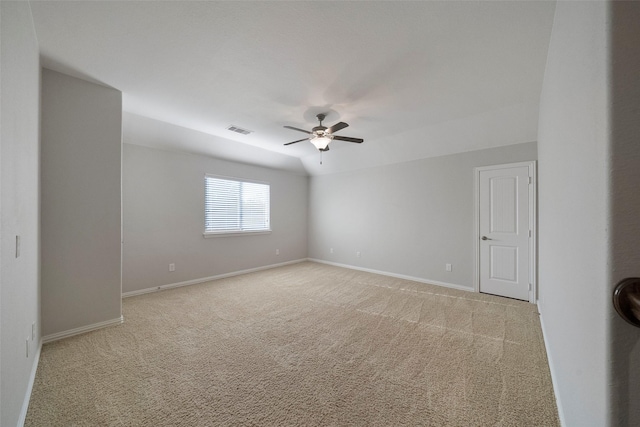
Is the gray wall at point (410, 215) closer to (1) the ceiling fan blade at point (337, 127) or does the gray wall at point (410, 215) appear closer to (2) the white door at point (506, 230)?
(2) the white door at point (506, 230)

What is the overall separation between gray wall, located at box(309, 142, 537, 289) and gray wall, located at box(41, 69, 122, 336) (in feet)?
14.2

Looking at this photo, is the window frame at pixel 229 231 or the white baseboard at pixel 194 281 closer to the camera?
the white baseboard at pixel 194 281

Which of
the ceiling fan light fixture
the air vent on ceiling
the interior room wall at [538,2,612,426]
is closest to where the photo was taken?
the interior room wall at [538,2,612,426]

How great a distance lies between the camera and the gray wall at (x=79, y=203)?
2.48 metres

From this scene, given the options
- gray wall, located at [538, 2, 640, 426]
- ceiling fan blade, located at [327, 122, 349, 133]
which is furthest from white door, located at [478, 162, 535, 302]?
gray wall, located at [538, 2, 640, 426]

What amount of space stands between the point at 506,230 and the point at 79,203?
568 cm

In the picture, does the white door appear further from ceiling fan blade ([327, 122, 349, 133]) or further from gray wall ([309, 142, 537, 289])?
ceiling fan blade ([327, 122, 349, 133])

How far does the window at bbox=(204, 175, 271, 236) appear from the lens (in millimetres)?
4887

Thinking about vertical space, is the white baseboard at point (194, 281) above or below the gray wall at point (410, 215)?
below

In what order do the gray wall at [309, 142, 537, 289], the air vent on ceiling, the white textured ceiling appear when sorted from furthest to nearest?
the gray wall at [309, 142, 537, 289]
the air vent on ceiling
the white textured ceiling

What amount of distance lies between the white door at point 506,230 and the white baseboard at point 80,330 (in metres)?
Result: 5.23

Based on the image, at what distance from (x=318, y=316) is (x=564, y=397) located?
2.24 meters

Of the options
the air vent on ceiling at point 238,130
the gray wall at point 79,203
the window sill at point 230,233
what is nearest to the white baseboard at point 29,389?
the gray wall at point 79,203

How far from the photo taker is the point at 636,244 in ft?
2.22
